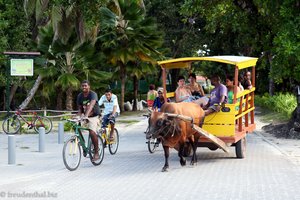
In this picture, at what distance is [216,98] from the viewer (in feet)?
44.5

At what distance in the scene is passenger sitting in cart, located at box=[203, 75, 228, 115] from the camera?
13250 mm

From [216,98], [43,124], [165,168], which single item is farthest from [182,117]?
[43,124]

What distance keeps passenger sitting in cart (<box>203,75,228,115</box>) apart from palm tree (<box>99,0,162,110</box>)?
68.8 ft

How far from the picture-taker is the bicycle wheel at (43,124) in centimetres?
2231

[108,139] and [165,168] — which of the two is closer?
[165,168]

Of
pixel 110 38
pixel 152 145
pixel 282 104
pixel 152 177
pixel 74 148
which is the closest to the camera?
pixel 152 177

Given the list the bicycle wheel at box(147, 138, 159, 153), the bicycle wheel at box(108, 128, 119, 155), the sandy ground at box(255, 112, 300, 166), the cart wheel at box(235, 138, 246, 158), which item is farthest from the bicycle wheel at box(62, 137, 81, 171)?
the sandy ground at box(255, 112, 300, 166)

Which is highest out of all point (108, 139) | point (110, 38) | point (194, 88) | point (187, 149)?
point (110, 38)

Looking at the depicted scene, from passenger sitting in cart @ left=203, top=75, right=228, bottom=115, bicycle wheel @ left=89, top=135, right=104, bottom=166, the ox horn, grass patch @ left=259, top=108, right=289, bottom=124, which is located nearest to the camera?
the ox horn

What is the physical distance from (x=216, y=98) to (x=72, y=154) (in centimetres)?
362

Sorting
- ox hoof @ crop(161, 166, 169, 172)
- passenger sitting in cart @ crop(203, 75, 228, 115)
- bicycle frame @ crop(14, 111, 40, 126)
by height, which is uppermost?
passenger sitting in cart @ crop(203, 75, 228, 115)

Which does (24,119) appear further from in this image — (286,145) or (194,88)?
(286,145)

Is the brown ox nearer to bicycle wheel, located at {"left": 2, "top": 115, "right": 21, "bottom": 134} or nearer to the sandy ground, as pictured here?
the sandy ground

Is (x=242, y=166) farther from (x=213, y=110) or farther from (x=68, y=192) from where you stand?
(x=68, y=192)
